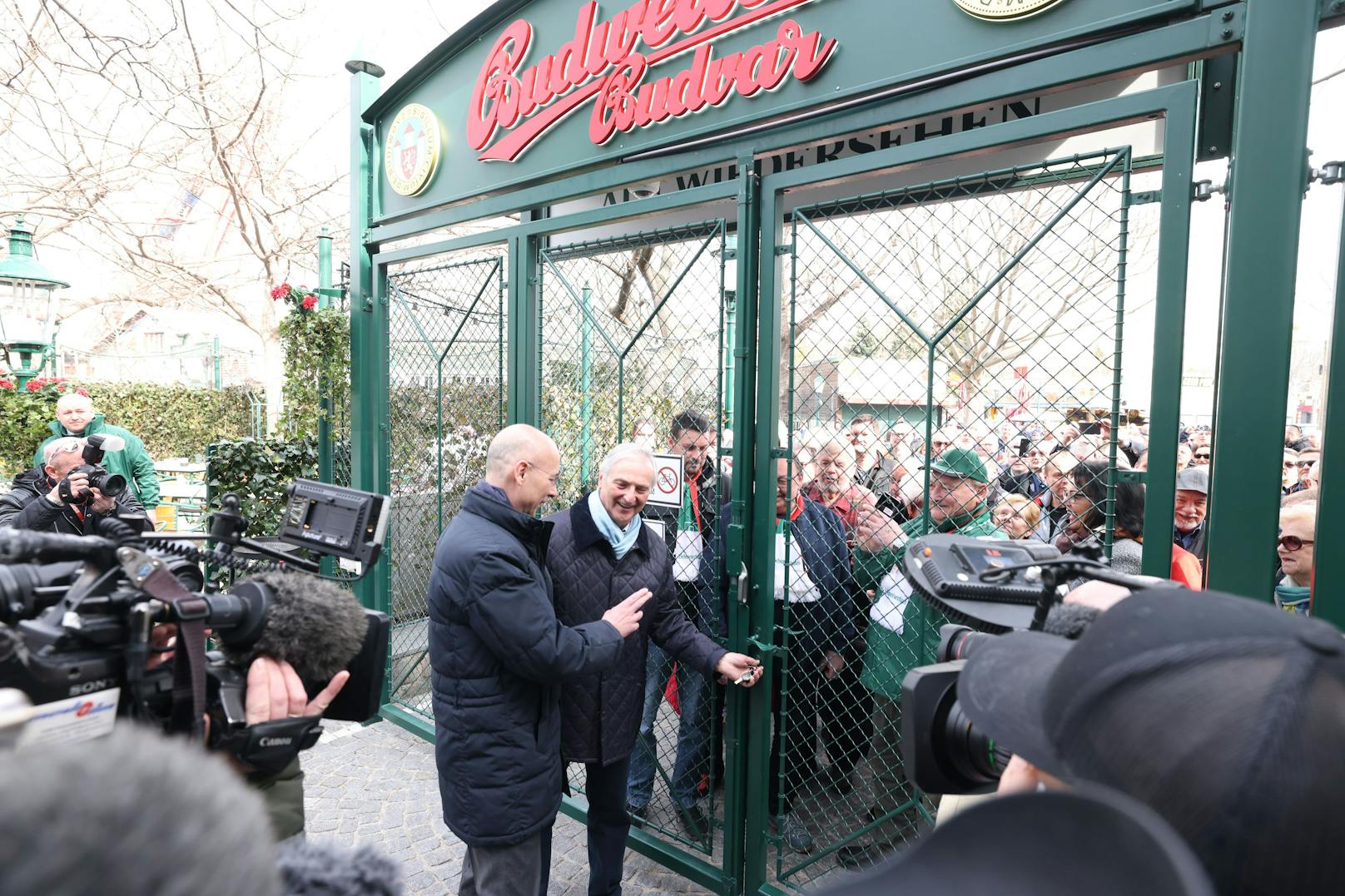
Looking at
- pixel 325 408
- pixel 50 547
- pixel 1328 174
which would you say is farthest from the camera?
pixel 325 408

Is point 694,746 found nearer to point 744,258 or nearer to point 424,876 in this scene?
point 424,876

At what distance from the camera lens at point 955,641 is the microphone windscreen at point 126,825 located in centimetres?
123

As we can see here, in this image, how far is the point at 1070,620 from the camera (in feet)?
3.91

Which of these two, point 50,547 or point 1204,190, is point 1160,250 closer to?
point 1204,190

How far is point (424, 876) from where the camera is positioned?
3.50 meters

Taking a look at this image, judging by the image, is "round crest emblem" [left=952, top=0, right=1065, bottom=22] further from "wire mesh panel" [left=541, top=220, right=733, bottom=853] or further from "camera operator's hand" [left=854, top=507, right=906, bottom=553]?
"camera operator's hand" [left=854, top=507, right=906, bottom=553]

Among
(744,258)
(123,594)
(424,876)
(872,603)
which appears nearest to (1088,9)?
(744,258)

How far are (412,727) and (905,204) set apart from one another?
404 centimetres

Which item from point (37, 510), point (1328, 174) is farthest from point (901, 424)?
point (37, 510)

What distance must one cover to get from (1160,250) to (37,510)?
5472mm

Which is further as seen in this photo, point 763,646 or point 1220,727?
point 763,646

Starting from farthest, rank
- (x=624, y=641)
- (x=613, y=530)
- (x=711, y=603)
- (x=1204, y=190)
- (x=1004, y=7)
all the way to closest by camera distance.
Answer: (x=711, y=603), (x=613, y=530), (x=624, y=641), (x=1004, y=7), (x=1204, y=190)

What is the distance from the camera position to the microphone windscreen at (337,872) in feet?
2.58

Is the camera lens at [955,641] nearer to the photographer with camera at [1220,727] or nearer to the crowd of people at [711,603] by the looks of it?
the photographer with camera at [1220,727]
